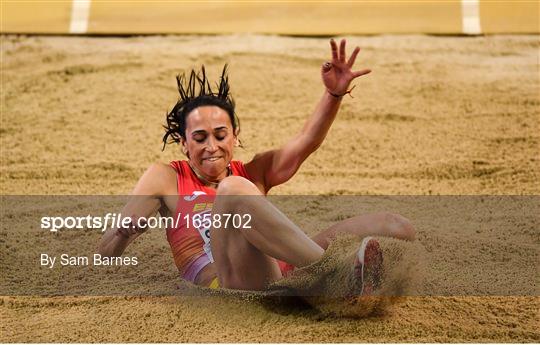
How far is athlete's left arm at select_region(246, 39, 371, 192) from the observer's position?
136 inches

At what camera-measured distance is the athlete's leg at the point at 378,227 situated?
3273 millimetres

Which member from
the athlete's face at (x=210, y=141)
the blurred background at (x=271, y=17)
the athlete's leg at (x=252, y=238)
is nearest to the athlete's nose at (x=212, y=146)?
the athlete's face at (x=210, y=141)

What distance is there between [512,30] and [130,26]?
2.65 m

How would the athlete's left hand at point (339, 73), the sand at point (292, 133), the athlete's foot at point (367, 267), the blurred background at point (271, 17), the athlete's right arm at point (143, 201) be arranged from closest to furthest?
the athlete's foot at point (367, 267) → the sand at point (292, 133) → the athlete's right arm at point (143, 201) → the athlete's left hand at point (339, 73) → the blurred background at point (271, 17)

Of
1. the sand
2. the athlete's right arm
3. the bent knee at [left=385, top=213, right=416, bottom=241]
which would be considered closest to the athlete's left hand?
the bent knee at [left=385, top=213, right=416, bottom=241]

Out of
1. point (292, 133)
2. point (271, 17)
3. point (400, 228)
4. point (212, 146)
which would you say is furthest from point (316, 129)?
point (271, 17)

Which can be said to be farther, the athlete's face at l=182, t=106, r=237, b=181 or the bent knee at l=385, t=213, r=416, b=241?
the athlete's face at l=182, t=106, r=237, b=181

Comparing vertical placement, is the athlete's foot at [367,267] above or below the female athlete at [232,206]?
below

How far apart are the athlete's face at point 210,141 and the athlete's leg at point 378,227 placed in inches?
18.2

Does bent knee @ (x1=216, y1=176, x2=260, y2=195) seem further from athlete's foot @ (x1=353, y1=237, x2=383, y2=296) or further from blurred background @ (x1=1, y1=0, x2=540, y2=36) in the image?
blurred background @ (x1=1, y1=0, x2=540, y2=36)

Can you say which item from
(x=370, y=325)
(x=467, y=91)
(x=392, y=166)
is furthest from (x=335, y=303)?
(x=467, y=91)

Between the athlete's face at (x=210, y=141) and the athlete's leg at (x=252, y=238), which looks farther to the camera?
the athlete's face at (x=210, y=141)

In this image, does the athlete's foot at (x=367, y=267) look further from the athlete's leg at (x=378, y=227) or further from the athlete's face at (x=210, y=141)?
the athlete's face at (x=210, y=141)

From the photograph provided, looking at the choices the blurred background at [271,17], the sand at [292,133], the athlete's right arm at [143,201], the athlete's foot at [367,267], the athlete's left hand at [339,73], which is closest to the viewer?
the athlete's foot at [367,267]
